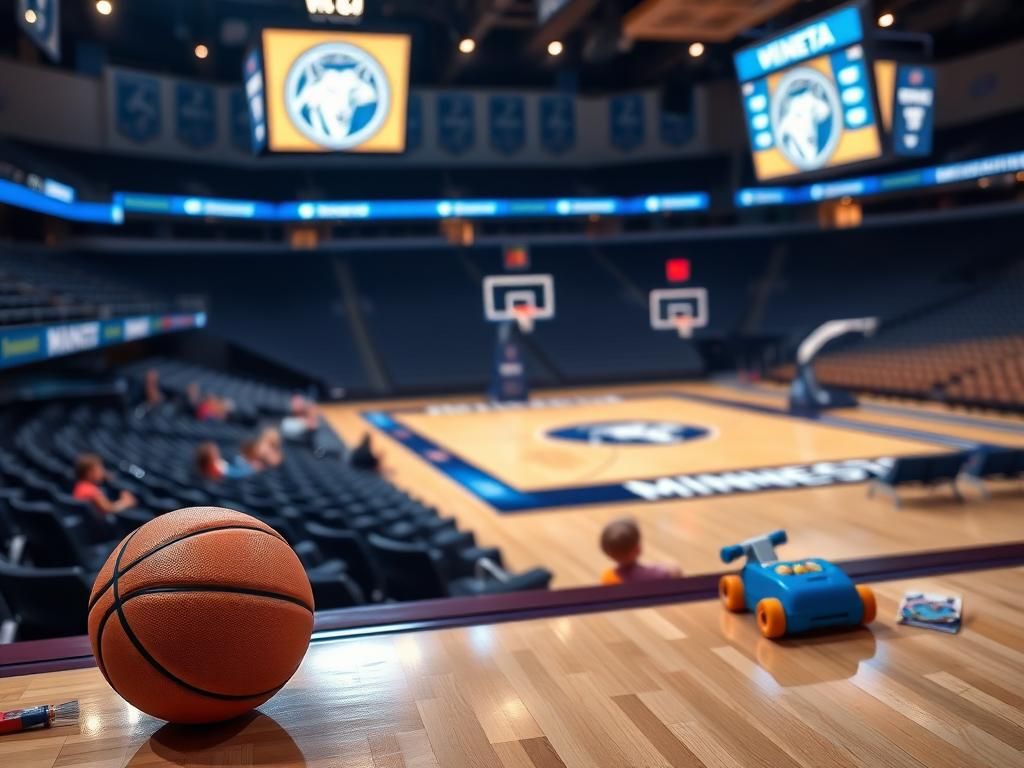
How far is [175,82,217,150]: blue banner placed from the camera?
74.8ft

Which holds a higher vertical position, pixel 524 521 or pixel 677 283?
pixel 677 283

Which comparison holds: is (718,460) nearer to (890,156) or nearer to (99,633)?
(890,156)

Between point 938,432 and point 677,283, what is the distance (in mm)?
13701

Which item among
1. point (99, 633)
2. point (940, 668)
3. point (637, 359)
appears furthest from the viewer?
point (637, 359)

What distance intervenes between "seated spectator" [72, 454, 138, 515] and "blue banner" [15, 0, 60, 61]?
350 centimetres

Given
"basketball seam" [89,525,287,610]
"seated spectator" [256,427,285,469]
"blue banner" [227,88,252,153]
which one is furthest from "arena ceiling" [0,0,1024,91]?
"basketball seam" [89,525,287,610]

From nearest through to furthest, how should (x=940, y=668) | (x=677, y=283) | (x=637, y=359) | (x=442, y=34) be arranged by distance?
(x=940, y=668) < (x=442, y=34) < (x=637, y=359) < (x=677, y=283)

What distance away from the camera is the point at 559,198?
25672 millimetres

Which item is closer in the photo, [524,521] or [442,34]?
[524,521]

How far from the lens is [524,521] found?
9.51 metres

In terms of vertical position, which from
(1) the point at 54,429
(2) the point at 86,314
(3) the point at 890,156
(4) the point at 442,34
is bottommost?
(1) the point at 54,429

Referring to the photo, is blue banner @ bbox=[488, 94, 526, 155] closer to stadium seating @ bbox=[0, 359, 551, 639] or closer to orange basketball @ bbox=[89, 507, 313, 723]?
stadium seating @ bbox=[0, 359, 551, 639]

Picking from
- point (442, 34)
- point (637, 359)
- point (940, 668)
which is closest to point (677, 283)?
point (637, 359)

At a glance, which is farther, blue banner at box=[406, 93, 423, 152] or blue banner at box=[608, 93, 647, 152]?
blue banner at box=[608, 93, 647, 152]
